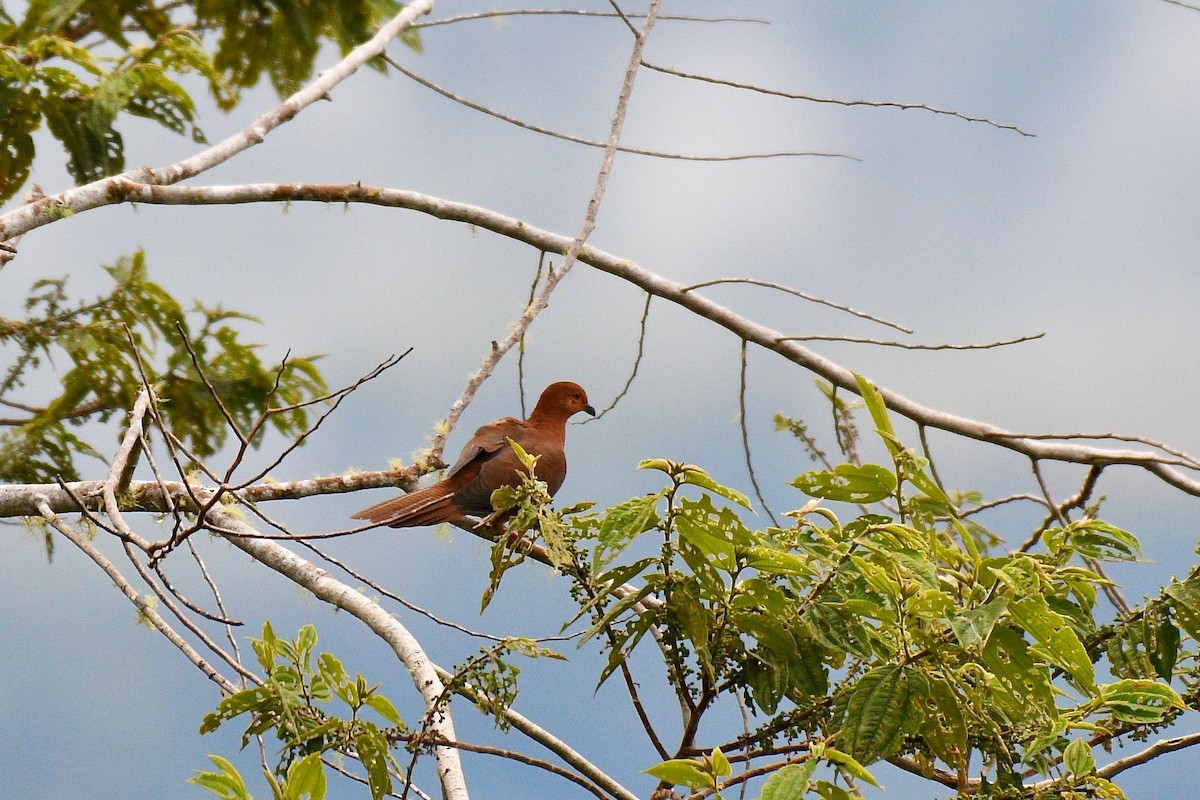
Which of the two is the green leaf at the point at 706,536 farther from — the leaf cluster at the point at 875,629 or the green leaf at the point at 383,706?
the green leaf at the point at 383,706

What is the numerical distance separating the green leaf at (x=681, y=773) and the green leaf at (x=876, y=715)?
0.29m

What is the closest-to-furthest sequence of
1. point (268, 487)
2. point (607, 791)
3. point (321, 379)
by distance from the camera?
point (607, 791), point (268, 487), point (321, 379)

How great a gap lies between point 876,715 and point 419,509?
230 cm

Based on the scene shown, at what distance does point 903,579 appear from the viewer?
1.94 meters

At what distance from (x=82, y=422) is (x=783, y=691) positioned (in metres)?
5.32

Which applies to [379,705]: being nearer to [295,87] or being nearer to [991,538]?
[991,538]

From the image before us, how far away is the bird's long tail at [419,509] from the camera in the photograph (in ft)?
12.9

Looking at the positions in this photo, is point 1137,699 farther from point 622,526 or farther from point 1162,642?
point 622,526

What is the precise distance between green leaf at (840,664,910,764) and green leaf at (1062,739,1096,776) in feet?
1.00

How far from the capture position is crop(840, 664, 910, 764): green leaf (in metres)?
1.92

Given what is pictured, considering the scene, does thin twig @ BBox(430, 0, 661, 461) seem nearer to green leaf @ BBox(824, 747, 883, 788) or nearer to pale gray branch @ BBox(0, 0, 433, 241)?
pale gray branch @ BBox(0, 0, 433, 241)

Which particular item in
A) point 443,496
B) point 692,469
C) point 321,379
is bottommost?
point 692,469

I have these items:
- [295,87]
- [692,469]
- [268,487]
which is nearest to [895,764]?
[692,469]

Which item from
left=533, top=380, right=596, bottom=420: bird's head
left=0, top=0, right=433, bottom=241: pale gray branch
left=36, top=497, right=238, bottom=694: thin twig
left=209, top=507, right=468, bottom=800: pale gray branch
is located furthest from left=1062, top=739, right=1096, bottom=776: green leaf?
left=0, top=0, right=433, bottom=241: pale gray branch
